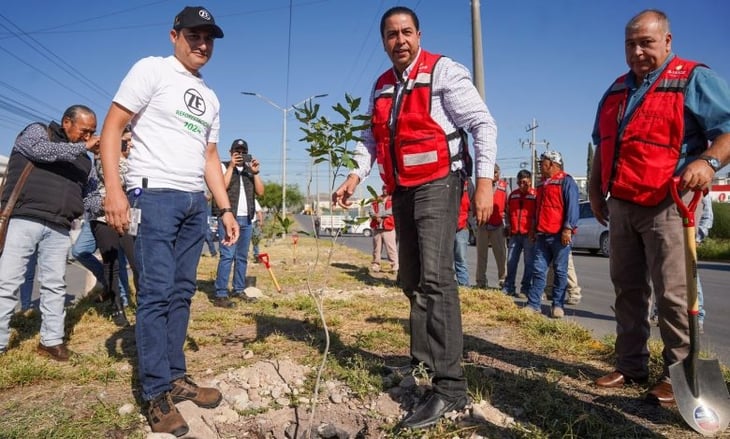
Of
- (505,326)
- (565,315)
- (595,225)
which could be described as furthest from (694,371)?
(595,225)

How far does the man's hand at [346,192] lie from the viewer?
3045mm

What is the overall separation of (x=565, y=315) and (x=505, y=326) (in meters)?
1.98

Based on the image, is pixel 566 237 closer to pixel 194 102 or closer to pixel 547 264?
pixel 547 264

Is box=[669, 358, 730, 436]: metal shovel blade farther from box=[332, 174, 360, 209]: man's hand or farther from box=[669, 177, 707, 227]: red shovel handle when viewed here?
box=[332, 174, 360, 209]: man's hand

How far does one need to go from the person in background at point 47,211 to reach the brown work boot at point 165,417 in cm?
167

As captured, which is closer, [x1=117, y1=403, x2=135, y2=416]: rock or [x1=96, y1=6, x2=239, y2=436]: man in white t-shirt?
[x1=96, y1=6, x2=239, y2=436]: man in white t-shirt

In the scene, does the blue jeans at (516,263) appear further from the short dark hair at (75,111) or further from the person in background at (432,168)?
the short dark hair at (75,111)

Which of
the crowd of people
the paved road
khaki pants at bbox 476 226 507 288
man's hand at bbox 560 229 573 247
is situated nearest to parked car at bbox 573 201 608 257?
the paved road

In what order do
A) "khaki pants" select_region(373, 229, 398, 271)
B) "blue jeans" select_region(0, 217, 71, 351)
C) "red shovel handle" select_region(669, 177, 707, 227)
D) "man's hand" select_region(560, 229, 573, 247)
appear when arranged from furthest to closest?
"khaki pants" select_region(373, 229, 398, 271)
"man's hand" select_region(560, 229, 573, 247)
"blue jeans" select_region(0, 217, 71, 351)
"red shovel handle" select_region(669, 177, 707, 227)

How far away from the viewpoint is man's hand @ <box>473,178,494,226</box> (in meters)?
2.62

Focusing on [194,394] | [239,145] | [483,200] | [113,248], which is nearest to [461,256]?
[239,145]

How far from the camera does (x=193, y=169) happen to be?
9.14 feet

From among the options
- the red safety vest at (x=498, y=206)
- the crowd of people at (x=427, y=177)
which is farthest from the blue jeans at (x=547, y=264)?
the crowd of people at (x=427, y=177)

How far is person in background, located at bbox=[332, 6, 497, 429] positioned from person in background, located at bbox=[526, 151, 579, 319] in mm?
3393
